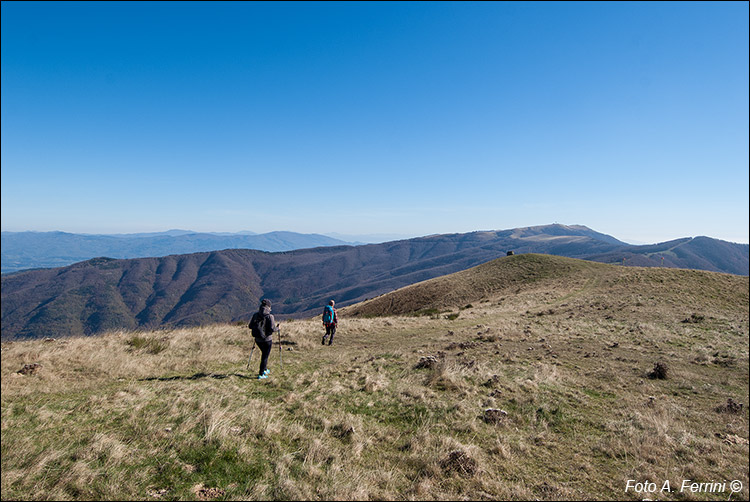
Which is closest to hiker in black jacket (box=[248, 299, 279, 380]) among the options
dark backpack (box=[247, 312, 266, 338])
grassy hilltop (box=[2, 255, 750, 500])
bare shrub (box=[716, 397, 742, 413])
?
dark backpack (box=[247, 312, 266, 338])

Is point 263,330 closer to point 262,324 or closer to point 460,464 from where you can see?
point 262,324

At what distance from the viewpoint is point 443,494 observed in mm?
5418

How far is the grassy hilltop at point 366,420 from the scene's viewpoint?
550 cm

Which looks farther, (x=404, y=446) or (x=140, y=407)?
(x=140, y=407)

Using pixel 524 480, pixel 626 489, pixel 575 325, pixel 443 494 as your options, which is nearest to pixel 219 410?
pixel 443 494

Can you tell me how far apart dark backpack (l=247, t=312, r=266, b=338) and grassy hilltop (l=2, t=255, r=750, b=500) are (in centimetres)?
158

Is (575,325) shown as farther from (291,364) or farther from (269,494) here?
(269,494)

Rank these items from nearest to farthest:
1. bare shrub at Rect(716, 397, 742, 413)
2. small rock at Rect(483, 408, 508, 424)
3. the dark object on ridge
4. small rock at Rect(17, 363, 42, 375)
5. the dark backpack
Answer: small rock at Rect(483, 408, 508, 424) < small rock at Rect(17, 363, 42, 375) < bare shrub at Rect(716, 397, 742, 413) < the dark backpack < the dark object on ridge

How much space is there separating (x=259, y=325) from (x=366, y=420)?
4.87 metres

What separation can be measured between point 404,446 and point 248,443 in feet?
10.7

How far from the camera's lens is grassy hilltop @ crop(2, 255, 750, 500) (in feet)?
18.1

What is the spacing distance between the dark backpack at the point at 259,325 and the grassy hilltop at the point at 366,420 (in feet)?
5.19

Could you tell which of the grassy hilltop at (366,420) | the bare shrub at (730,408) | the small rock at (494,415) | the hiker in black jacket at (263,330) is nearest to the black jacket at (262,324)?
the hiker in black jacket at (263,330)

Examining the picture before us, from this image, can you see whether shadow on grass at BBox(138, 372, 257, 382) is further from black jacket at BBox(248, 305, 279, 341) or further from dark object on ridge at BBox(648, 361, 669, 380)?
dark object on ridge at BBox(648, 361, 669, 380)
